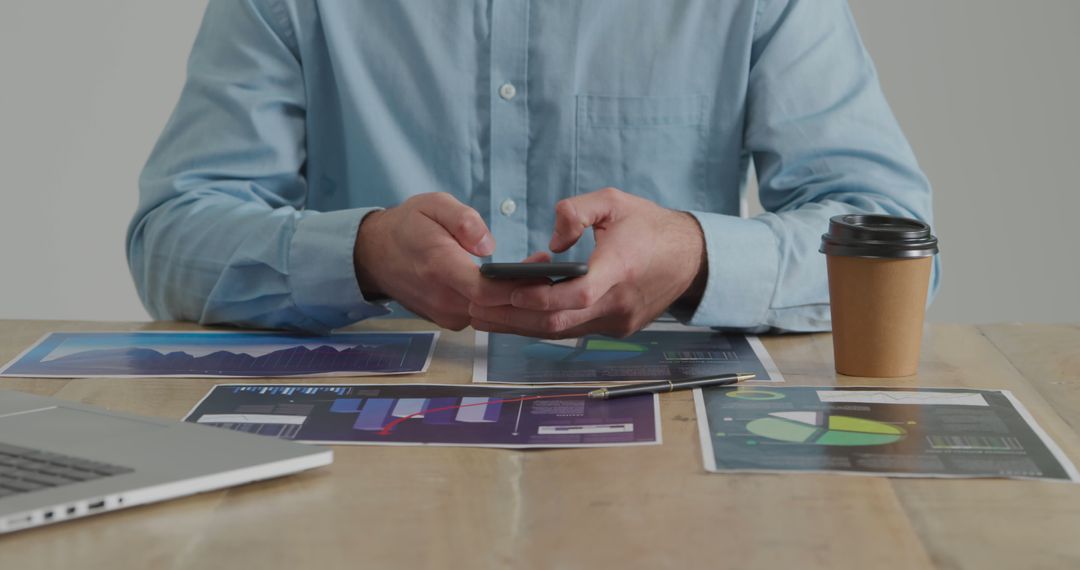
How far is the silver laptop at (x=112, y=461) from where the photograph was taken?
70 centimetres

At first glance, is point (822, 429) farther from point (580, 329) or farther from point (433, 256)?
point (433, 256)

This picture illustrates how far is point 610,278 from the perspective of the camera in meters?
1.10

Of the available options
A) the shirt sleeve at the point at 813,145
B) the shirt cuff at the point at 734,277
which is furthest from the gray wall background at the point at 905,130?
the shirt cuff at the point at 734,277

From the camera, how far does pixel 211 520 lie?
71 cm

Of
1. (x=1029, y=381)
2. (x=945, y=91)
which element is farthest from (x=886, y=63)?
(x=1029, y=381)

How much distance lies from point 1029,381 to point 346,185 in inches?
36.6

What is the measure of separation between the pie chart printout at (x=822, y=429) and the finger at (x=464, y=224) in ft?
1.13

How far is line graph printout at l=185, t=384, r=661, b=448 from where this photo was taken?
0.88 meters

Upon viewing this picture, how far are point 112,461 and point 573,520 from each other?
0.31 m

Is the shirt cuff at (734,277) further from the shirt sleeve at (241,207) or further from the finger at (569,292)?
the shirt sleeve at (241,207)

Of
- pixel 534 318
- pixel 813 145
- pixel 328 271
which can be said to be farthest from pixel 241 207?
pixel 813 145

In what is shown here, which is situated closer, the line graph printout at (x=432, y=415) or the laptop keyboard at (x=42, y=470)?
the laptop keyboard at (x=42, y=470)

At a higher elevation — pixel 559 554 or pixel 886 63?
pixel 886 63

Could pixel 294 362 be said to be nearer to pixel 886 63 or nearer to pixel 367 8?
pixel 367 8
